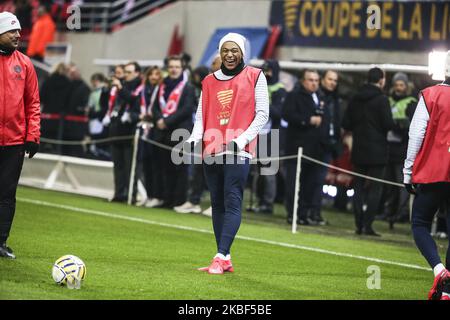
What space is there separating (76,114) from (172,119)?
6692 mm

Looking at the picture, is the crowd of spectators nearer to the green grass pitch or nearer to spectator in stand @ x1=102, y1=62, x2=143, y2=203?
spectator in stand @ x1=102, y1=62, x2=143, y2=203

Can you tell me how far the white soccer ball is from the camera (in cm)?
885

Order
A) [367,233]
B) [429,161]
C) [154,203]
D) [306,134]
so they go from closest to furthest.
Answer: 1. [429,161]
2. [367,233]
3. [306,134]
4. [154,203]

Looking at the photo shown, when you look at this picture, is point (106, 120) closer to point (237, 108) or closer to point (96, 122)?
point (96, 122)

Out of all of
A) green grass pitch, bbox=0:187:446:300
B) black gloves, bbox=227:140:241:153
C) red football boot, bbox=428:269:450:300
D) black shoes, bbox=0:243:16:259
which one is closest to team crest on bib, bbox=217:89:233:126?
black gloves, bbox=227:140:241:153

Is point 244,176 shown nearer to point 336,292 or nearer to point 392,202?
point 336,292

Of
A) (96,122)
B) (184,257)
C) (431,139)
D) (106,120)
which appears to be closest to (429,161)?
(431,139)

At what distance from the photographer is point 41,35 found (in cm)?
2756

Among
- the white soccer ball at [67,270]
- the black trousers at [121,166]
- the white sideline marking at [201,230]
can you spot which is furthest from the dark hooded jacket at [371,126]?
the white soccer ball at [67,270]

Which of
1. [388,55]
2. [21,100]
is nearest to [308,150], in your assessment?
[388,55]

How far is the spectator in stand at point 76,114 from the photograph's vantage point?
2314 cm
